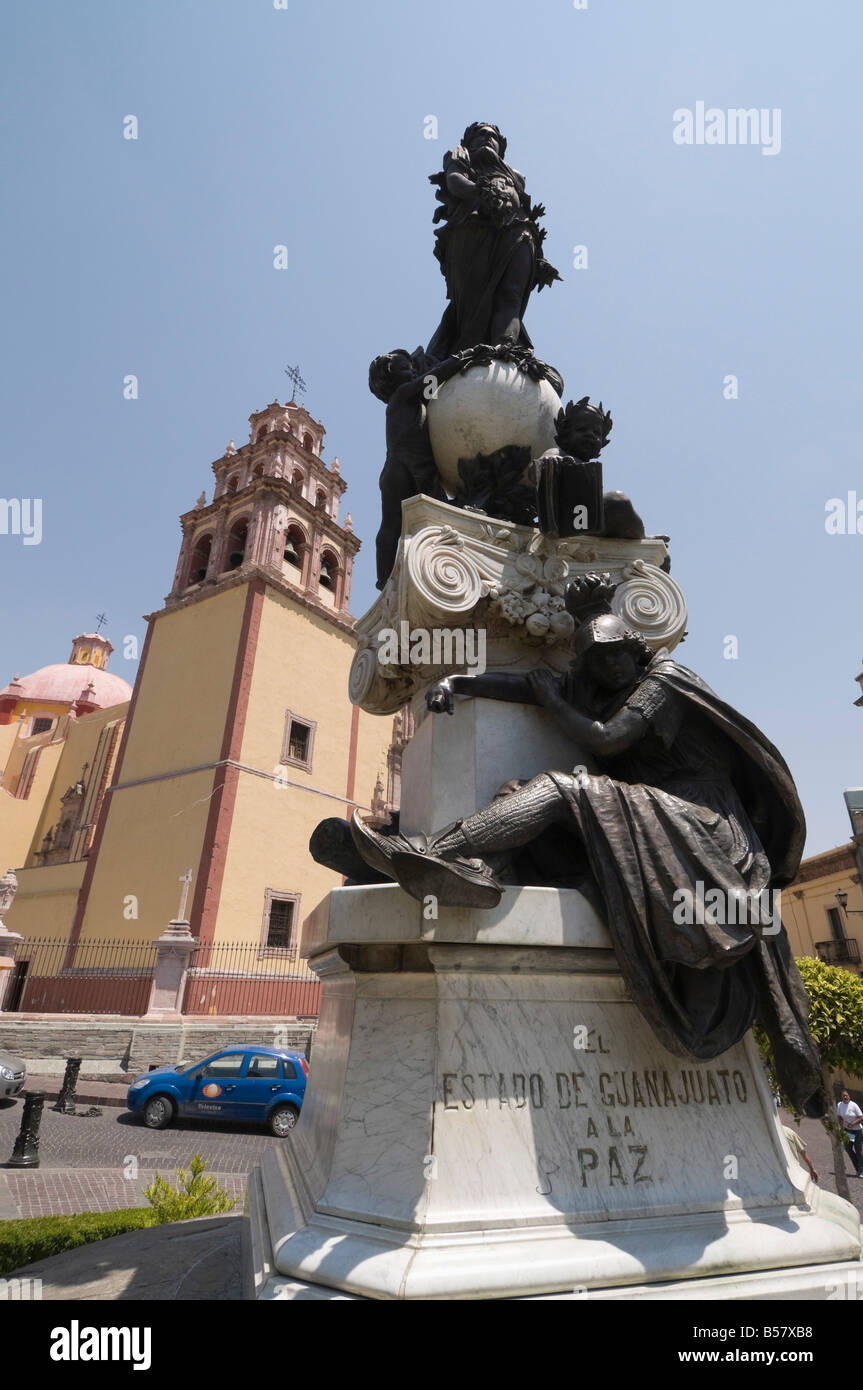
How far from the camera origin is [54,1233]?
13.1ft

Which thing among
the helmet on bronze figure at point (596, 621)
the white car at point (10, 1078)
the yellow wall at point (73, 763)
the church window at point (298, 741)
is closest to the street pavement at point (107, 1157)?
the white car at point (10, 1078)

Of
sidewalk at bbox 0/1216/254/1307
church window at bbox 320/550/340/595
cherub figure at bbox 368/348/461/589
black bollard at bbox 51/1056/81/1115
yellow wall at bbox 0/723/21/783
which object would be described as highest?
church window at bbox 320/550/340/595

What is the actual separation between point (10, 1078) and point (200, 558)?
2146 cm

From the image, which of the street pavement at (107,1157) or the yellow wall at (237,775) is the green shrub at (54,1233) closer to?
the street pavement at (107,1157)

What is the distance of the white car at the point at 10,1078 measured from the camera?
40.2ft

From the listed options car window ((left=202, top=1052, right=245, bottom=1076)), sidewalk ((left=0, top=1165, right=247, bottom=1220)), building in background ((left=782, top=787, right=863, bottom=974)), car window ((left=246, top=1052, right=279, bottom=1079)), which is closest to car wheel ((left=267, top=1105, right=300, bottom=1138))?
car window ((left=246, top=1052, right=279, bottom=1079))

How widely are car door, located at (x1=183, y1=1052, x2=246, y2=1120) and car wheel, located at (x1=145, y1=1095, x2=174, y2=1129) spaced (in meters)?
0.26

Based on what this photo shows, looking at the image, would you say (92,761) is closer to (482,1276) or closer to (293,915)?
(293,915)

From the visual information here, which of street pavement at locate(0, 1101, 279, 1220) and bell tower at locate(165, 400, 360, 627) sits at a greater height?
bell tower at locate(165, 400, 360, 627)

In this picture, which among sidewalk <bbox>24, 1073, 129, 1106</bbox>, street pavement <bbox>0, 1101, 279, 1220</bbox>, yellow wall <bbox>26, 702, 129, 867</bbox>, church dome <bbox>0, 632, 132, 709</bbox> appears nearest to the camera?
street pavement <bbox>0, 1101, 279, 1220</bbox>

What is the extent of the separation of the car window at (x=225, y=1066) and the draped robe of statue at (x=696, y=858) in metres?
10.9

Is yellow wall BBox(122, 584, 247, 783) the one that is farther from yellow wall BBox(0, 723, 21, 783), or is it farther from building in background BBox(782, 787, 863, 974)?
building in background BBox(782, 787, 863, 974)

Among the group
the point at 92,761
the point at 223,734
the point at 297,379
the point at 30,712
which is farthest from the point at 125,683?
the point at 223,734

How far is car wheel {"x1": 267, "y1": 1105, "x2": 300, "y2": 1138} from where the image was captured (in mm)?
11250
